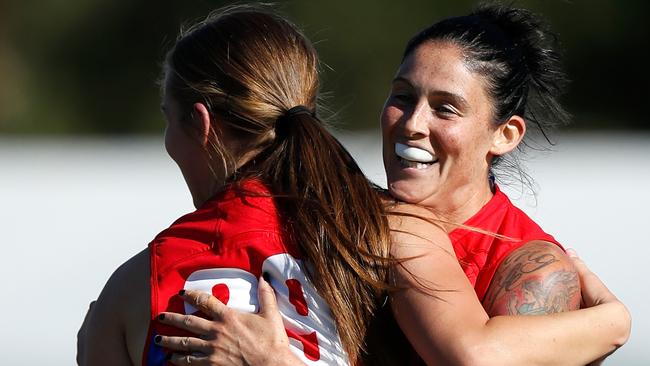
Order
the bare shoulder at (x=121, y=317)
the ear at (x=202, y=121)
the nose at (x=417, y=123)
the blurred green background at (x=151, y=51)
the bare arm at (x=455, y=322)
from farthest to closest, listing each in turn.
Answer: the blurred green background at (x=151, y=51) → the nose at (x=417, y=123) → the ear at (x=202, y=121) → the bare shoulder at (x=121, y=317) → the bare arm at (x=455, y=322)

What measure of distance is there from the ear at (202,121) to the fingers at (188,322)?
0.41m

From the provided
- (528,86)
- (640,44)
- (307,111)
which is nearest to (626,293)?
(528,86)

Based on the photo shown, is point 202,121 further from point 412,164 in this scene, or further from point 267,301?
point 412,164

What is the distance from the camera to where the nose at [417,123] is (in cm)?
266

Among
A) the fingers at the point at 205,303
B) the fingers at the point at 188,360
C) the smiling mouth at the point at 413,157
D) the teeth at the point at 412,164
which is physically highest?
the smiling mouth at the point at 413,157

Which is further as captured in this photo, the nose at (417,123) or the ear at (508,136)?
the ear at (508,136)

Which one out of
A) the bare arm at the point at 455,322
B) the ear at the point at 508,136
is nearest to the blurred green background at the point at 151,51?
the ear at the point at 508,136

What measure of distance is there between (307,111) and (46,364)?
4260mm

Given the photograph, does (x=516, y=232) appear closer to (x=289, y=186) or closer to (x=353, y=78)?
(x=289, y=186)

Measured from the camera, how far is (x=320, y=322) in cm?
232

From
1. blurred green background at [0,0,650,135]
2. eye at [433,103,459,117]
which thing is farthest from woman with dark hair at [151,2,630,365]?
blurred green background at [0,0,650,135]

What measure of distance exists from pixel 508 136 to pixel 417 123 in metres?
0.33

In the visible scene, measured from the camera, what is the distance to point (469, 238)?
8.67 ft

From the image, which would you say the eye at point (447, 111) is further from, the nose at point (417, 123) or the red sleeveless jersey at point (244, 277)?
the red sleeveless jersey at point (244, 277)
